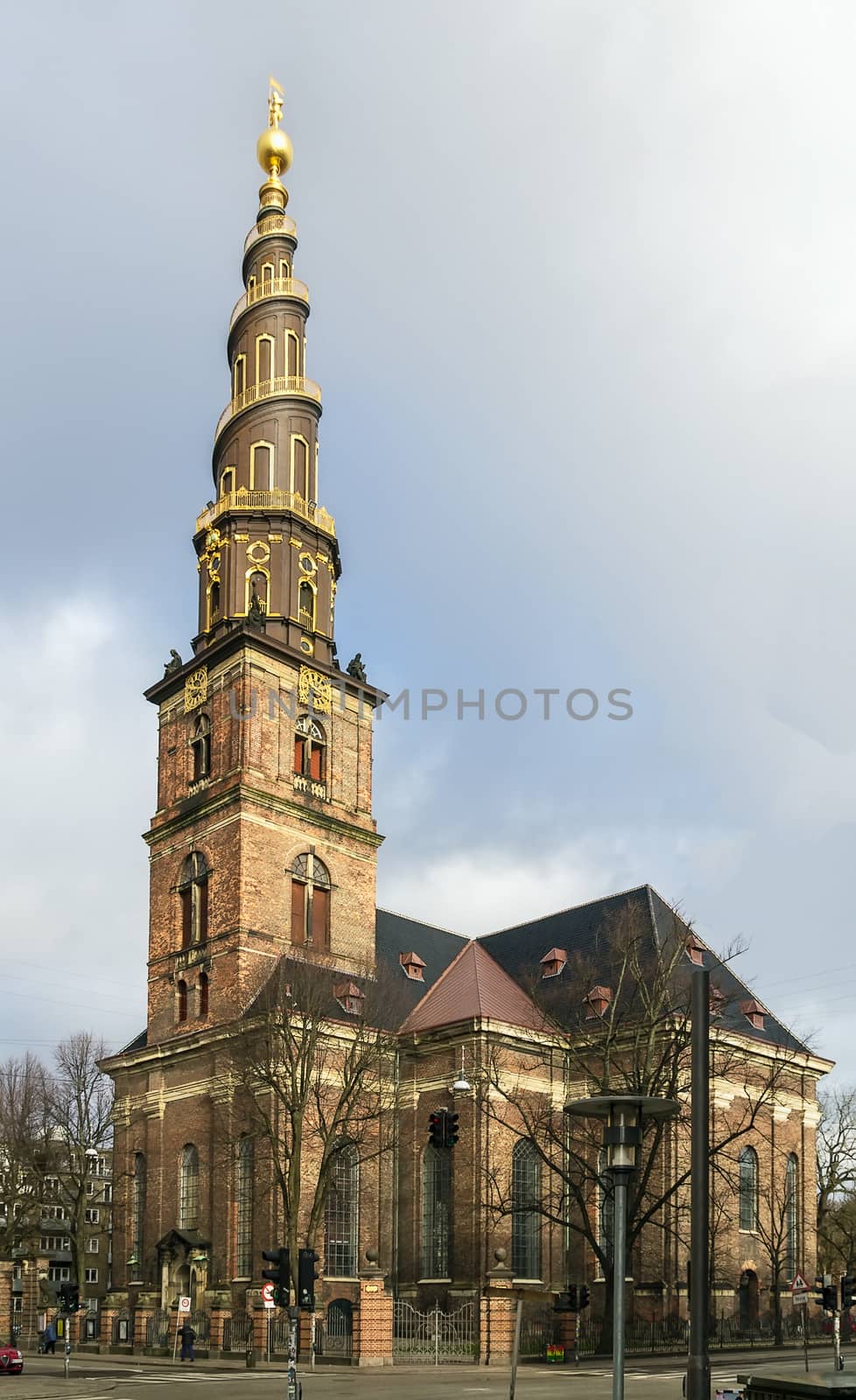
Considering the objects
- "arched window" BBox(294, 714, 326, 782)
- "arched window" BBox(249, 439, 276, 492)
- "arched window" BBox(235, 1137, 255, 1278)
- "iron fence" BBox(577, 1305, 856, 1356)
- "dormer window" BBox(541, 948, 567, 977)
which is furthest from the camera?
"arched window" BBox(249, 439, 276, 492)

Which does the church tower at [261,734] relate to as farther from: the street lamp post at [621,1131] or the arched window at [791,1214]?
the street lamp post at [621,1131]

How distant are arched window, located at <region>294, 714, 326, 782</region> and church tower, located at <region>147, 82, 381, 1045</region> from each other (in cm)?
8

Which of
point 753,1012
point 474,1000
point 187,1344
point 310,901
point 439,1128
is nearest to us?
point 439,1128

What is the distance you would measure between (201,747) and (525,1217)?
20653 millimetres

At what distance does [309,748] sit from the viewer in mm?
52719

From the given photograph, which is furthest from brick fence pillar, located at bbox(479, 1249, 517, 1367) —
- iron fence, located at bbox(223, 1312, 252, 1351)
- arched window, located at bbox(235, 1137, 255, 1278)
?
arched window, located at bbox(235, 1137, 255, 1278)

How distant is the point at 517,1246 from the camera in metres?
47.5

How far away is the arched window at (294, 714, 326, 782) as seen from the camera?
172 feet

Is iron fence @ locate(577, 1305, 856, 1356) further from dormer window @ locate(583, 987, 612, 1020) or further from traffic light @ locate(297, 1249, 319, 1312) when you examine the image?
traffic light @ locate(297, 1249, 319, 1312)

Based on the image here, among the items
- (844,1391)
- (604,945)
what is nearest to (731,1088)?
(604,945)

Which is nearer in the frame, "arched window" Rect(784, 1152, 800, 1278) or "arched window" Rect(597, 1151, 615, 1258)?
"arched window" Rect(597, 1151, 615, 1258)

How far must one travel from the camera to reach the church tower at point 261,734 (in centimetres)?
4922

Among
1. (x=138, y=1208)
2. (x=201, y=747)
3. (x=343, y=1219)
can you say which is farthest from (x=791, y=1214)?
(x=201, y=747)

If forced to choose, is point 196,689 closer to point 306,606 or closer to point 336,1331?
point 306,606
